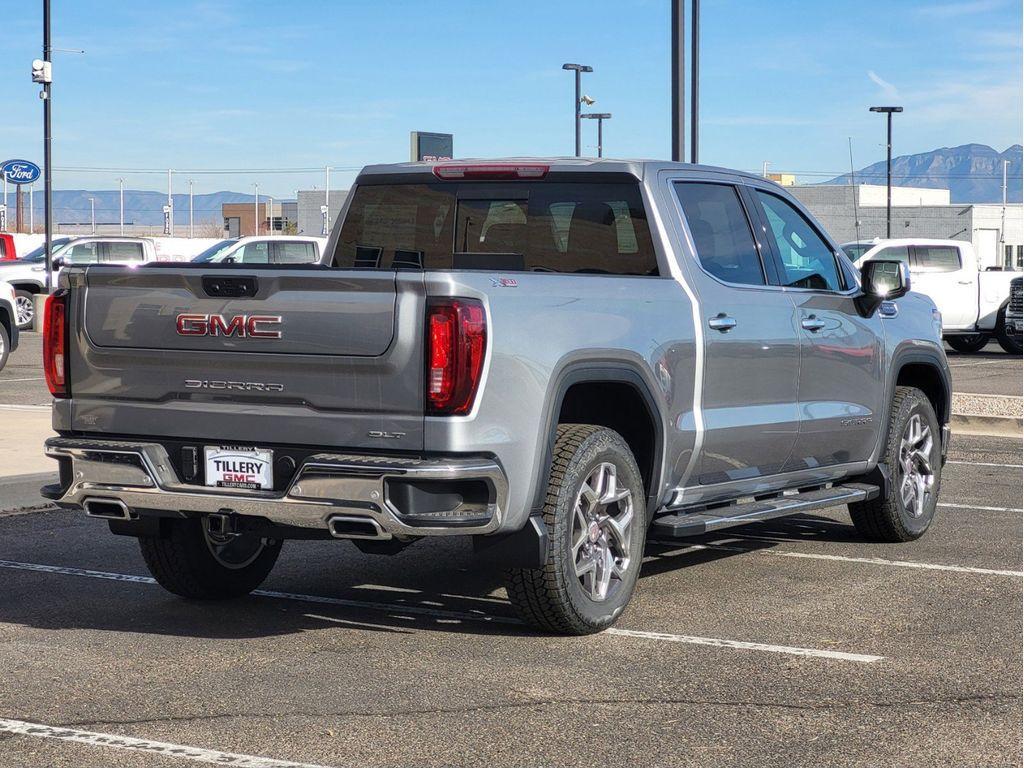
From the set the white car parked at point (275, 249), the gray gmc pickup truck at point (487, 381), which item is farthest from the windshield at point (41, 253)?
the gray gmc pickup truck at point (487, 381)

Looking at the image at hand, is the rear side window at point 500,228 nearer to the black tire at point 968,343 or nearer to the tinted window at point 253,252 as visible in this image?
the black tire at point 968,343

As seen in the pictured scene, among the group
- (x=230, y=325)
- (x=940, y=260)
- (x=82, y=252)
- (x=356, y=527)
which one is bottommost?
(x=356, y=527)

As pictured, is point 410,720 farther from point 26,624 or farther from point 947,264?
point 947,264

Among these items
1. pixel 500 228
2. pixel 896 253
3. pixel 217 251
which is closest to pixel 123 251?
pixel 217 251

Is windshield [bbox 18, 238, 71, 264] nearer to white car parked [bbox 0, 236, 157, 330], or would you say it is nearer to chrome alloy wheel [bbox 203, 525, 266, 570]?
white car parked [bbox 0, 236, 157, 330]

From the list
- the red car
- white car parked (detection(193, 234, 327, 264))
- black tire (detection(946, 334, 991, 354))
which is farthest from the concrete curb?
the red car

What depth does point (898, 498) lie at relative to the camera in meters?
8.96

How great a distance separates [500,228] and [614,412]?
1.29 meters

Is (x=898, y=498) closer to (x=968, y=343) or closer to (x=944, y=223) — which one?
(x=968, y=343)

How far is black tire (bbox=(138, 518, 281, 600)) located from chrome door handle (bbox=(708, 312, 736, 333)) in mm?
2409

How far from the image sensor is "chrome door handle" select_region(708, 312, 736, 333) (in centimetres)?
725

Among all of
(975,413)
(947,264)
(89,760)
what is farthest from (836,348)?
(947,264)

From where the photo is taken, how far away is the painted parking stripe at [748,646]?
626cm

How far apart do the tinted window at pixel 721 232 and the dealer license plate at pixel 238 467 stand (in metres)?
2.39
